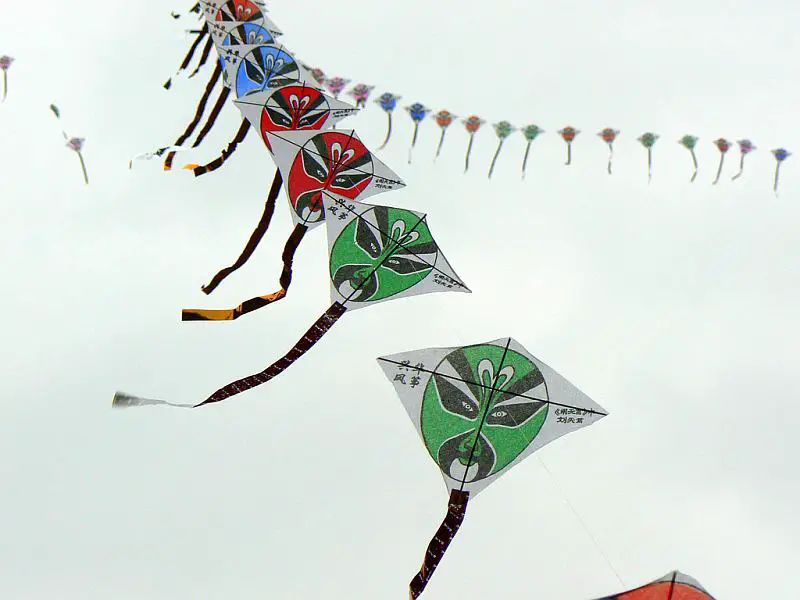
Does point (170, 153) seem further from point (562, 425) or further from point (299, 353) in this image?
point (562, 425)

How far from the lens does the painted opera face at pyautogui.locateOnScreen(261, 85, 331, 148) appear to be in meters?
22.0

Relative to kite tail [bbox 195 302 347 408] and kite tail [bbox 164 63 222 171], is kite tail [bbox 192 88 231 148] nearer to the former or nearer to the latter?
kite tail [bbox 164 63 222 171]

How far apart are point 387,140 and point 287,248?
844cm

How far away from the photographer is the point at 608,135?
2822 cm

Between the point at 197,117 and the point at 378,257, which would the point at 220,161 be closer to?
the point at 197,117

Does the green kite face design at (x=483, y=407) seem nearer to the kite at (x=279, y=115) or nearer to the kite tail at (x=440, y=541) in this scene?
the kite tail at (x=440, y=541)

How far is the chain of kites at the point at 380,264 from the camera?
52.9 feet

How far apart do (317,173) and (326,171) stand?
0.21 m

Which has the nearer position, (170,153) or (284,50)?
(284,50)

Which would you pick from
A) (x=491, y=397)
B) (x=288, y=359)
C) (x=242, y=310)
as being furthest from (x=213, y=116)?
(x=491, y=397)

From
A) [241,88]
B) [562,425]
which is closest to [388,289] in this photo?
[562,425]

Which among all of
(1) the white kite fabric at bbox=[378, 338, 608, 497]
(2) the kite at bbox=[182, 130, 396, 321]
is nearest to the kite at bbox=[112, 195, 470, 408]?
(2) the kite at bbox=[182, 130, 396, 321]

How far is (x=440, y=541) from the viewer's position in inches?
604

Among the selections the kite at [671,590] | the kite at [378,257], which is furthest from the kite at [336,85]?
the kite at [671,590]
